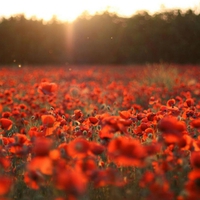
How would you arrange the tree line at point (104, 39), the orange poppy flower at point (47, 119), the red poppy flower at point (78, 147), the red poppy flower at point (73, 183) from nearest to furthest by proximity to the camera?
the red poppy flower at point (73, 183)
the red poppy flower at point (78, 147)
the orange poppy flower at point (47, 119)
the tree line at point (104, 39)

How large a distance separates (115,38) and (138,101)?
1971 centimetres

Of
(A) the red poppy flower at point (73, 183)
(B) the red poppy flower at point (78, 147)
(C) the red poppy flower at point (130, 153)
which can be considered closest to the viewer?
(A) the red poppy flower at point (73, 183)

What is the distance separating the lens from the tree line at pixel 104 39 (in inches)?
961

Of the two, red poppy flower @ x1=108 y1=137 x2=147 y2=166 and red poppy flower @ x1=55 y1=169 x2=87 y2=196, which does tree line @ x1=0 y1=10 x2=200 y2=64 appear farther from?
red poppy flower @ x1=55 y1=169 x2=87 y2=196

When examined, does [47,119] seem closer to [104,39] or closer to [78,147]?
[78,147]

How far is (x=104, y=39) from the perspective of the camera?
26547mm

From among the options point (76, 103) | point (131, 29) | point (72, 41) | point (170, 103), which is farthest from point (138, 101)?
point (72, 41)

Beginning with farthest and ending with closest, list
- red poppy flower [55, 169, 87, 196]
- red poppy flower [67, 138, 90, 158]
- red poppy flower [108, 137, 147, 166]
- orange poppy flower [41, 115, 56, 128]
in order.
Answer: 1. orange poppy flower [41, 115, 56, 128]
2. red poppy flower [67, 138, 90, 158]
3. red poppy flower [108, 137, 147, 166]
4. red poppy flower [55, 169, 87, 196]

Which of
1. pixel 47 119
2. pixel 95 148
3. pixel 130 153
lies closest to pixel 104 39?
pixel 47 119

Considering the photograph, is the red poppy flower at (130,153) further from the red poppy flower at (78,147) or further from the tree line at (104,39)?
the tree line at (104,39)

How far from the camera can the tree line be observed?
80.1 ft

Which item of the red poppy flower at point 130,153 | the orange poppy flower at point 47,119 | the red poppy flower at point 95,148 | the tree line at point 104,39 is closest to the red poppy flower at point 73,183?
the red poppy flower at point 130,153

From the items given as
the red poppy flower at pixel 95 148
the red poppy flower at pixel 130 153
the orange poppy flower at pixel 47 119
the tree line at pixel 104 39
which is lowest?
the tree line at pixel 104 39

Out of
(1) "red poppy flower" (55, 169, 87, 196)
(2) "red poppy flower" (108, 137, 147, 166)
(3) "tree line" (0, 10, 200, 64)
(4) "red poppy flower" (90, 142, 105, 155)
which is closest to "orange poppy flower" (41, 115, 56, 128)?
(4) "red poppy flower" (90, 142, 105, 155)
